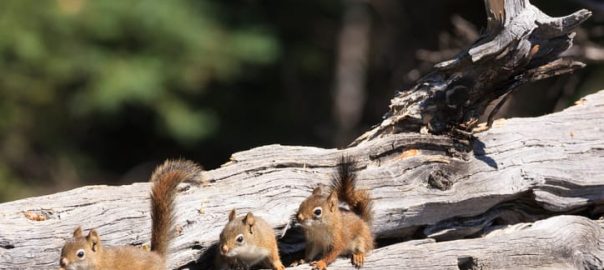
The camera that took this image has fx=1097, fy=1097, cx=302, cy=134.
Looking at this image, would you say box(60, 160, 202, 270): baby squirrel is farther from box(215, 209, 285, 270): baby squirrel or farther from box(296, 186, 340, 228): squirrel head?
box(296, 186, 340, 228): squirrel head

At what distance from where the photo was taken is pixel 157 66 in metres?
8.59

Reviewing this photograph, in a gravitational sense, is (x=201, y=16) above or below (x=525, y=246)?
above

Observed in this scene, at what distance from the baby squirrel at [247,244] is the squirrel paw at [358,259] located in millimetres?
270

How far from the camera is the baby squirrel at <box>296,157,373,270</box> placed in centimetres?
384

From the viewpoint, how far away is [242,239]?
11.8ft

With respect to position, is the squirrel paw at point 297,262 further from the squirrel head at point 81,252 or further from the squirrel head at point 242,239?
the squirrel head at point 81,252

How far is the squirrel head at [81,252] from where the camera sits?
11.2ft

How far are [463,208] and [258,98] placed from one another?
5.98 m

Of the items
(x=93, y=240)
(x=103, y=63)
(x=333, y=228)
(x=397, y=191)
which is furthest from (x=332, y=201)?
(x=103, y=63)

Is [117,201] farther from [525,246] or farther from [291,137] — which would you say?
[291,137]

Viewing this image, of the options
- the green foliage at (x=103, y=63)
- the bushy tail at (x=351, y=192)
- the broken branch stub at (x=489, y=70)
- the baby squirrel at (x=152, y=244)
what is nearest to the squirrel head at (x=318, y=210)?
the bushy tail at (x=351, y=192)

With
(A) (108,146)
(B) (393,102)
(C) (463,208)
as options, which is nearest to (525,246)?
(C) (463,208)

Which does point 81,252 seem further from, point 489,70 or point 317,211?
point 489,70

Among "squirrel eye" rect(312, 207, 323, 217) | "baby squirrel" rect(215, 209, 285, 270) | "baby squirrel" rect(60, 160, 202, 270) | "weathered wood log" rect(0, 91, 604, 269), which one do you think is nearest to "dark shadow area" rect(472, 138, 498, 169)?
"weathered wood log" rect(0, 91, 604, 269)
